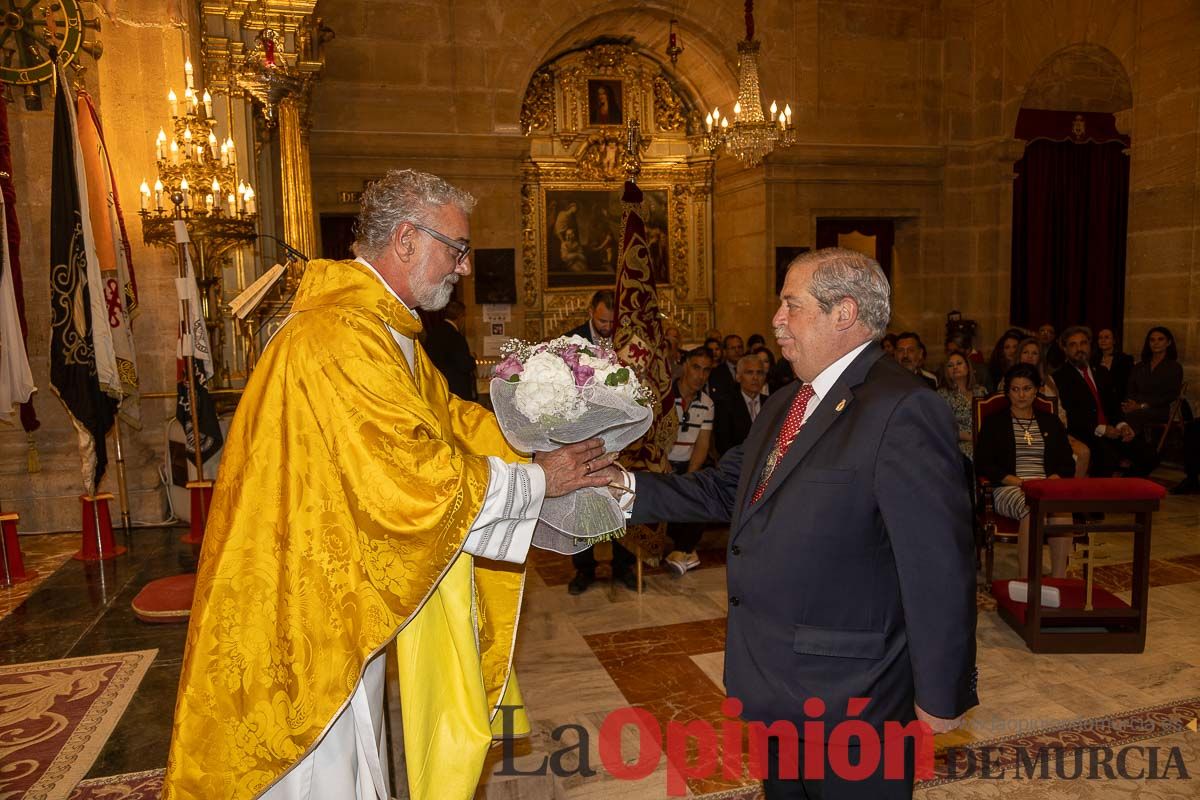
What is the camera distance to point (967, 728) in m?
3.79

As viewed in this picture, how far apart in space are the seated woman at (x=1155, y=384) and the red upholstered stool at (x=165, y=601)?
838 cm

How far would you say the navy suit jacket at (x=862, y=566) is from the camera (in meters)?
1.99

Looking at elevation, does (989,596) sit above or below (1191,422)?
below

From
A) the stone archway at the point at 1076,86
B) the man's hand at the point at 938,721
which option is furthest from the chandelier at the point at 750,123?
the man's hand at the point at 938,721

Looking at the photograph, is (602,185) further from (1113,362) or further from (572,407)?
(572,407)

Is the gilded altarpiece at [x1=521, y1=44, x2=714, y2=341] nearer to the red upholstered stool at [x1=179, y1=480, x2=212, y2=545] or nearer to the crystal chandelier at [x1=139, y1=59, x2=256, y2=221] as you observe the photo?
the crystal chandelier at [x1=139, y1=59, x2=256, y2=221]

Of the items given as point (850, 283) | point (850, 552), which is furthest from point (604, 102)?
point (850, 552)

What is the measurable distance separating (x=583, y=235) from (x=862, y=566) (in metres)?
12.1

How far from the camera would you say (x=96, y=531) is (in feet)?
20.3

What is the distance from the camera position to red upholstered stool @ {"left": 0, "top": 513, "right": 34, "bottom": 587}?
18.7ft

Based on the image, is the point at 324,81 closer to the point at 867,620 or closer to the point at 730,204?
the point at 730,204

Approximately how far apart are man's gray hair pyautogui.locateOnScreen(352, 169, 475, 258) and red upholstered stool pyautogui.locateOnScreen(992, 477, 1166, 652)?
3586 millimetres

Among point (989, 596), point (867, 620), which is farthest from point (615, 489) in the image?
point (989, 596)

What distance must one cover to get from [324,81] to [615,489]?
1005cm
